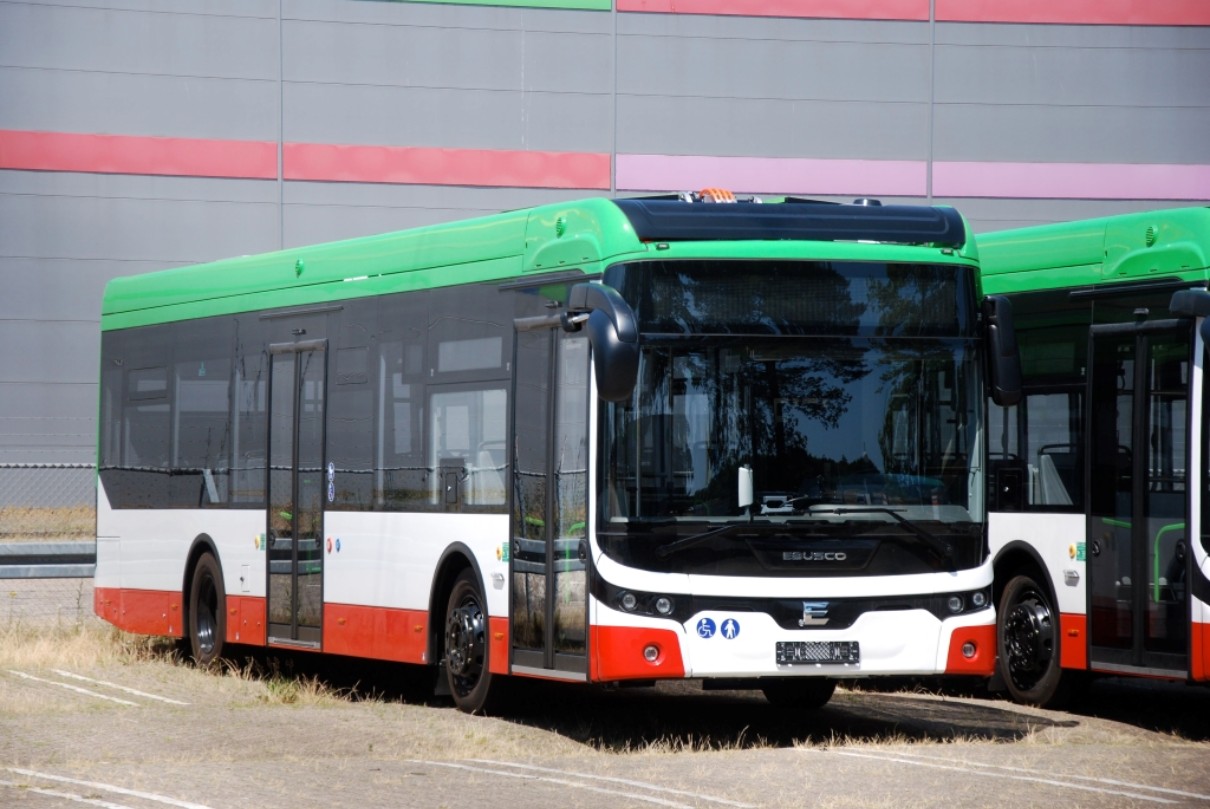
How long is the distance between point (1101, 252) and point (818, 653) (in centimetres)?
378

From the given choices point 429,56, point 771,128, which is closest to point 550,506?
point 429,56

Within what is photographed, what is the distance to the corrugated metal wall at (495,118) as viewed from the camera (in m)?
38.9

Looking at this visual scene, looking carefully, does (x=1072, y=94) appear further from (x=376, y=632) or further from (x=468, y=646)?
(x=468, y=646)

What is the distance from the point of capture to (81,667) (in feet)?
56.6

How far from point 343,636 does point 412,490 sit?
153 centimetres

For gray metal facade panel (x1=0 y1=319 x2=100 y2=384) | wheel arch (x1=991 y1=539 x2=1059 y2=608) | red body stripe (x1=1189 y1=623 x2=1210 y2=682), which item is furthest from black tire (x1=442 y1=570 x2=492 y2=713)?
gray metal facade panel (x1=0 y1=319 x2=100 y2=384)

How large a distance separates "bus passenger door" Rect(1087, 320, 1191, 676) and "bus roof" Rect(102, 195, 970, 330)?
1.63 m

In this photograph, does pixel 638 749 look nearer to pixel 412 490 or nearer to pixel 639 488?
pixel 639 488

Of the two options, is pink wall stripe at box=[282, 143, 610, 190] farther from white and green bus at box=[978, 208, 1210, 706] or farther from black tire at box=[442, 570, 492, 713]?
black tire at box=[442, 570, 492, 713]

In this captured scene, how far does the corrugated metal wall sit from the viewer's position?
128 feet

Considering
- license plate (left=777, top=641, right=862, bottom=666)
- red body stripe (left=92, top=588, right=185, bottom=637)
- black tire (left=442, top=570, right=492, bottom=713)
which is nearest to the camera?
license plate (left=777, top=641, right=862, bottom=666)

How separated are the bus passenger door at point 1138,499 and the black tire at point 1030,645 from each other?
0.60 m

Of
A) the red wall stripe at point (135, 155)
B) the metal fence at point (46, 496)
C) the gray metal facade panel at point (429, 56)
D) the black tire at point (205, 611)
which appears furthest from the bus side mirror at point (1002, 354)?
the red wall stripe at point (135, 155)

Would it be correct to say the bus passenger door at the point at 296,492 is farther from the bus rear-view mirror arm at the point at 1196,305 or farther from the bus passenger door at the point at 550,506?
the bus rear-view mirror arm at the point at 1196,305
